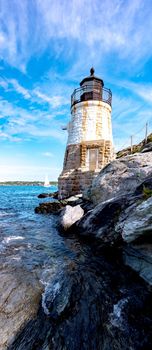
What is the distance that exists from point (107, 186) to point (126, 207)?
15.2 feet

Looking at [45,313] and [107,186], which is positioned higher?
[107,186]

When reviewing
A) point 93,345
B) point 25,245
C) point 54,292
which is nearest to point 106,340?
point 93,345

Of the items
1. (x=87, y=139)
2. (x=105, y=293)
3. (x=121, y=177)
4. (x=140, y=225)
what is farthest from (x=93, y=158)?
(x=105, y=293)

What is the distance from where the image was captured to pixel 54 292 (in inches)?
191

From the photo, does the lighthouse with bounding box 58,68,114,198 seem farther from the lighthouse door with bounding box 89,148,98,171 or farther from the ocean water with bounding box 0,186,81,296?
the ocean water with bounding box 0,186,81,296

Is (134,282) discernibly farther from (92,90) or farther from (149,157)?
(92,90)

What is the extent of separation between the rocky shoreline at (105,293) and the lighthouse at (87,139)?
1251 centimetres

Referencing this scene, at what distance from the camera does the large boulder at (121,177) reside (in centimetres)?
1034

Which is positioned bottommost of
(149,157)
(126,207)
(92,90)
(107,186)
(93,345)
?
(93,345)

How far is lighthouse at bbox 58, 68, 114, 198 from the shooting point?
21.0 metres

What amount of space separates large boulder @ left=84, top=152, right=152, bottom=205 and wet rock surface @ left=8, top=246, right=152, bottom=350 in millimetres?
5144

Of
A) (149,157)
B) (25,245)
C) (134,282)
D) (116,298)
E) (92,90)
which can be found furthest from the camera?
(92,90)

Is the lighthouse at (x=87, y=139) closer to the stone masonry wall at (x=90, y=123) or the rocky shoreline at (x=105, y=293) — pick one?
the stone masonry wall at (x=90, y=123)

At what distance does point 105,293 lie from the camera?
16.2ft
